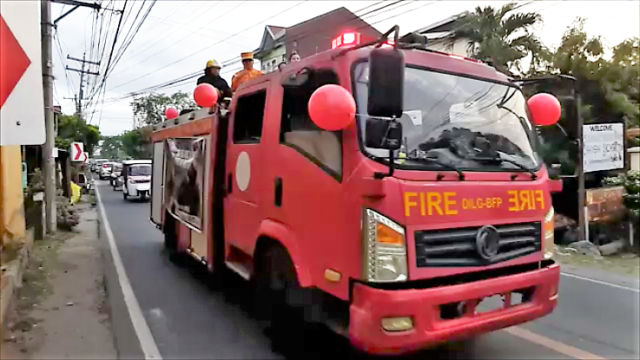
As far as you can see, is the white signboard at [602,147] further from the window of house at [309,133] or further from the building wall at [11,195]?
the building wall at [11,195]

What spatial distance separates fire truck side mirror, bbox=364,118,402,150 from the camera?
3315 mm

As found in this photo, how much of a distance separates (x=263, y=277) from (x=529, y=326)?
2.63 metres

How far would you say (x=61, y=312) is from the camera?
600cm

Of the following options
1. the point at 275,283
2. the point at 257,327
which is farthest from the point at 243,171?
the point at 257,327

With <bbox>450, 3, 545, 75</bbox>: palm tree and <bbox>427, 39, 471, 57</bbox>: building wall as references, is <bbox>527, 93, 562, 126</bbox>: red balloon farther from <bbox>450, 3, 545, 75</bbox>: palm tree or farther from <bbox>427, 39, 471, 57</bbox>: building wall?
<bbox>427, 39, 471, 57</bbox>: building wall

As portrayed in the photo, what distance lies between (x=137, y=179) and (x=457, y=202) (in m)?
22.0

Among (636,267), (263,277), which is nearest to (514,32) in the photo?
(636,267)

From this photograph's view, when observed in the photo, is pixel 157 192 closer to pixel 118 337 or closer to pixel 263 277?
pixel 118 337

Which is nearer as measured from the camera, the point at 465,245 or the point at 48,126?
the point at 465,245

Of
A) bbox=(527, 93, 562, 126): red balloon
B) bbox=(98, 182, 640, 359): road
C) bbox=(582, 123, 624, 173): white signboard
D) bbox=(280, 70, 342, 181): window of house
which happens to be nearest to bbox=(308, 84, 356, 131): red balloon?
bbox=(280, 70, 342, 181): window of house

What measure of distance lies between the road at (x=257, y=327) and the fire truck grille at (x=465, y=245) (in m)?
1.17

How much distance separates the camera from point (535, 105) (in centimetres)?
470

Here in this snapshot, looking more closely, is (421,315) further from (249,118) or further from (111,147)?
(111,147)

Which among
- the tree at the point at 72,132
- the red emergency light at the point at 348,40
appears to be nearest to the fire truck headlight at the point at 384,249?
the red emergency light at the point at 348,40
